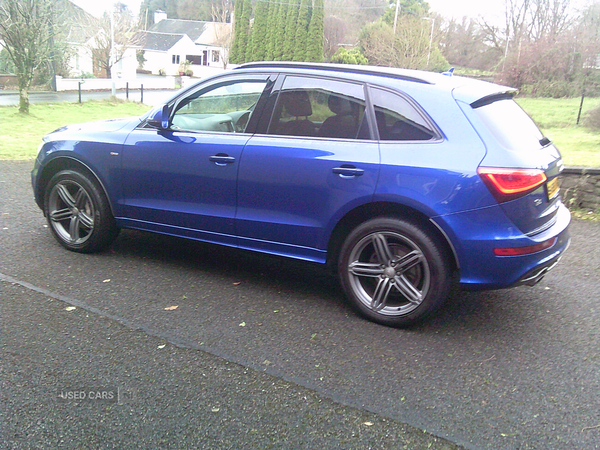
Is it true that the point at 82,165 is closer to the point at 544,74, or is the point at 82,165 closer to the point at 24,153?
the point at 24,153

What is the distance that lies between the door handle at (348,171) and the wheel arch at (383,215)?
0.23 m

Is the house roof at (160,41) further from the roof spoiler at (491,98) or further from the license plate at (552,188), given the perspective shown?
the license plate at (552,188)

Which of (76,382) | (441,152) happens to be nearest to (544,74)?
(441,152)

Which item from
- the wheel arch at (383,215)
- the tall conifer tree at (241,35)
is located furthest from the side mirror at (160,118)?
the tall conifer tree at (241,35)

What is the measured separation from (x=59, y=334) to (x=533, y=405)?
2.89m

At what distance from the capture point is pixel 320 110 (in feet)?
13.5

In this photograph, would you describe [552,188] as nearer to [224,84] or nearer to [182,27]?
[224,84]

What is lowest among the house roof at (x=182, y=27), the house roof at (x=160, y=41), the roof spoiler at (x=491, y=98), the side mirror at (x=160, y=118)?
the side mirror at (x=160, y=118)

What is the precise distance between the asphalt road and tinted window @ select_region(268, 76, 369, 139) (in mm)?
1308

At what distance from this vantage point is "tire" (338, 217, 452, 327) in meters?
3.70

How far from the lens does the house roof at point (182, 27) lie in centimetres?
7849

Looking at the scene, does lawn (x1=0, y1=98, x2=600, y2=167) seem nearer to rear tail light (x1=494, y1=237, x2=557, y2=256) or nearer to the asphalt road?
rear tail light (x1=494, y1=237, x2=557, y2=256)

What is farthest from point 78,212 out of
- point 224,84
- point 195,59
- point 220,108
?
point 195,59

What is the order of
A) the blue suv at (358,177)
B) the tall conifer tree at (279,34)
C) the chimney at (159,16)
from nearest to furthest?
the blue suv at (358,177) → the tall conifer tree at (279,34) → the chimney at (159,16)
